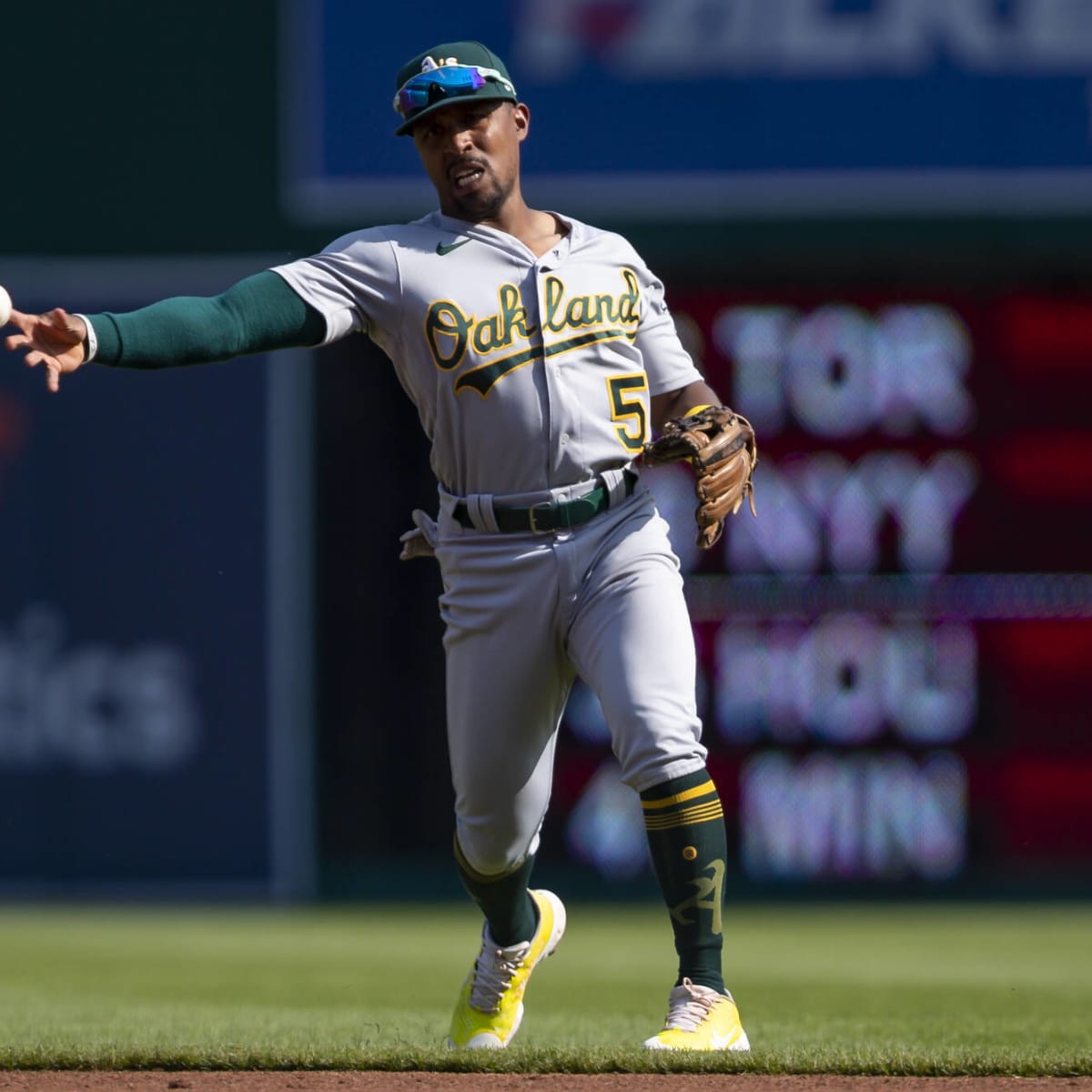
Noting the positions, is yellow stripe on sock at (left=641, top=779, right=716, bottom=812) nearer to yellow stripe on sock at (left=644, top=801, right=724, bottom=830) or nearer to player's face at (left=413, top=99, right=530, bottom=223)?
yellow stripe on sock at (left=644, top=801, right=724, bottom=830)

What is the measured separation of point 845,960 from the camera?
7.04 m

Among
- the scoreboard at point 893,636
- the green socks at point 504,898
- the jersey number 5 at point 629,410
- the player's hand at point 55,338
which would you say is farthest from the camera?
the scoreboard at point 893,636

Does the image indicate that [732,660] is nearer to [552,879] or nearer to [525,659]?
[552,879]

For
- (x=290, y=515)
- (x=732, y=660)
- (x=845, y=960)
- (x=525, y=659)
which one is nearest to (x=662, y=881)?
(x=525, y=659)

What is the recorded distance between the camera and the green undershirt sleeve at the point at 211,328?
380cm

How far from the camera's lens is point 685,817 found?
12.9ft

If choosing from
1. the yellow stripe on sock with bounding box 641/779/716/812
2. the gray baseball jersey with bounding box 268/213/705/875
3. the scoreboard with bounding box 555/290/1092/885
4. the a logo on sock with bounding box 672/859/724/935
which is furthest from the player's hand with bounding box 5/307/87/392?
the scoreboard with bounding box 555/290/1092/885

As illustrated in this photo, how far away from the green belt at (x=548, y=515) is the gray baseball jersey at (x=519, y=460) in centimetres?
2

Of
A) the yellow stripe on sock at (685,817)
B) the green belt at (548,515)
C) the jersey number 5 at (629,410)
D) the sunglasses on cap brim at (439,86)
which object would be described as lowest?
the yellow stripe on sock at (685,817)

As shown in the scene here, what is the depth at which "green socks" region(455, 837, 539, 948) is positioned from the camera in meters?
4.35

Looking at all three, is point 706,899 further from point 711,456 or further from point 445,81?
point 445,81

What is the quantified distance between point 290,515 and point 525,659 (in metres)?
4.58

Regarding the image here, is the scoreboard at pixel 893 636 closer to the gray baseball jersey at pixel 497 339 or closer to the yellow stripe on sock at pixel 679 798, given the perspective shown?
the gray baseball jersey at pixel 497 339

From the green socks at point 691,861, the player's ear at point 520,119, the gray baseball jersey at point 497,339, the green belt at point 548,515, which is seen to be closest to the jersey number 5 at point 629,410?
the gray baseball jersey at point 497,339
